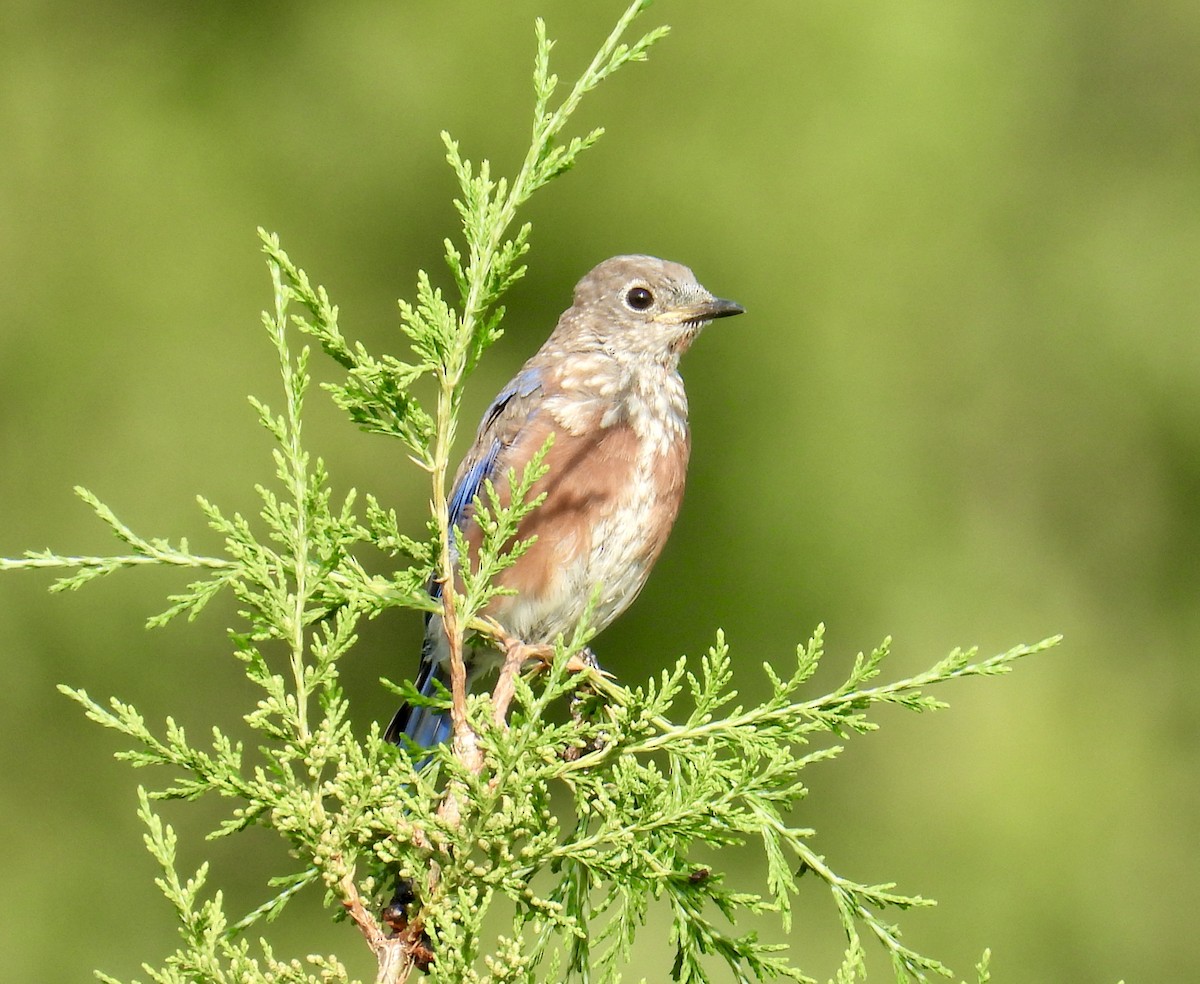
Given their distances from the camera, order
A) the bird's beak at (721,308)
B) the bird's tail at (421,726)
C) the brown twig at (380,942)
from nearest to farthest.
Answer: the brown twig at (380,942)
the bird's tail at (421,726)
the bird's beak at (721,308)

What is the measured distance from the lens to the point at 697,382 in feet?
27.3

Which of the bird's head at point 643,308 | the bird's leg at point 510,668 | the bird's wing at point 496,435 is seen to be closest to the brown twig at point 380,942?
the bird's leg at point 510,668

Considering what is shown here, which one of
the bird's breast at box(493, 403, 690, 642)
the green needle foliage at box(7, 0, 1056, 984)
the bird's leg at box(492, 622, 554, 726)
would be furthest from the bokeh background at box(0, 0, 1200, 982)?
the green needle foliage at box(7, 0, 1056, 984)

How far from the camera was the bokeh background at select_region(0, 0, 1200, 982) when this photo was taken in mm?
8055

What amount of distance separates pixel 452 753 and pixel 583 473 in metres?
1.54

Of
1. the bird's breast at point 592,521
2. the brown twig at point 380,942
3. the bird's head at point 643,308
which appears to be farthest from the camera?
the bird's head at point 643,308

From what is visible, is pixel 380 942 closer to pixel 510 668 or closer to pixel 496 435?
pixel 510 668

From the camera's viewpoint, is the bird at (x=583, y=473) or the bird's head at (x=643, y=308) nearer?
the bird at (x=583, y=473)

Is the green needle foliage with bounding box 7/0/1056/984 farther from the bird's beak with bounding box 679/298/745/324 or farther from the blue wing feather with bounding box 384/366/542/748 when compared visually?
the bird's beak with bounding box 679/298/745/324

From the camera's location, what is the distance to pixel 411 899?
2355 millimetres

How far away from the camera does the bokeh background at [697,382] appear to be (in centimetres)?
805

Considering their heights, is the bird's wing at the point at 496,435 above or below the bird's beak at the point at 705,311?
below

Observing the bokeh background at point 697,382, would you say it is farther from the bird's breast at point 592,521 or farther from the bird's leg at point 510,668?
the bird's leg at point 510,668

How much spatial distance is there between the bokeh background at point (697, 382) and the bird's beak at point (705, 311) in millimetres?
3318
